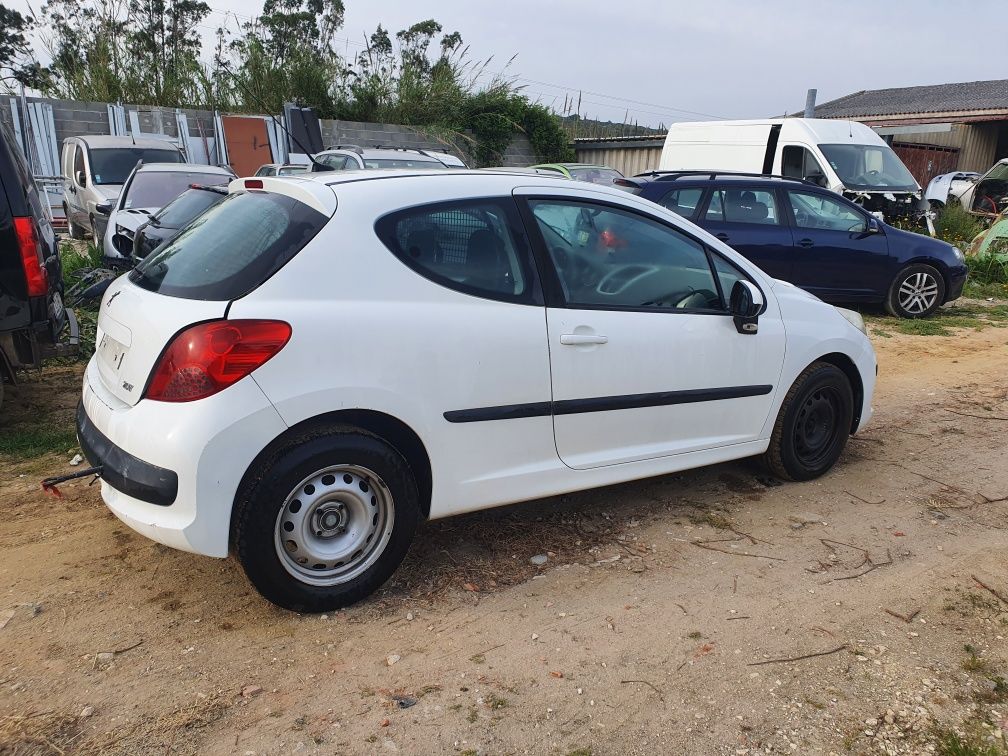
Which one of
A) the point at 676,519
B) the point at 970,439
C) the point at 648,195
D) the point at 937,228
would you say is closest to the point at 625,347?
the point at 676,519

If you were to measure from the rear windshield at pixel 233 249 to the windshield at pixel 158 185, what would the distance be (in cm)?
727

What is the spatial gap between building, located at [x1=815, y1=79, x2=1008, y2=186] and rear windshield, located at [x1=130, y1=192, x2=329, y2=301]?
2222 cm

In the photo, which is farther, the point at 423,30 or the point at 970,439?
the point at 423,30

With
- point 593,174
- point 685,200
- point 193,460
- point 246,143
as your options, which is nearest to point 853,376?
point 193,460

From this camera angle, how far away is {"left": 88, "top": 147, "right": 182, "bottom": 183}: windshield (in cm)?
1293

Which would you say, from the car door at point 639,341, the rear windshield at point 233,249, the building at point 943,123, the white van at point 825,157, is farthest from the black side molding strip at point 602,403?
the building at point 943,123

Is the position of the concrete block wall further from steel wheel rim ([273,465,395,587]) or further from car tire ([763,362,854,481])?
car tire ([763,362,854,481])

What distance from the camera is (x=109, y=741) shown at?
2480 mm

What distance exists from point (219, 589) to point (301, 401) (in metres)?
1.02

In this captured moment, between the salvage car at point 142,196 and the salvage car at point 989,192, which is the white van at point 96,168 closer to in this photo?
the salvage car at point 142,196

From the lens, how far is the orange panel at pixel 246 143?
19.5 m

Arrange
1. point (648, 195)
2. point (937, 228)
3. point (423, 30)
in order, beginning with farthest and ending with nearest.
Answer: point (423, 30), point (937, 228), point (648, 195)

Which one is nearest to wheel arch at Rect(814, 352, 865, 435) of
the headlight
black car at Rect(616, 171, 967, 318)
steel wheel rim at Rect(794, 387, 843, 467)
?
steel wheel rim at Rect(794, 387, 843, 467)

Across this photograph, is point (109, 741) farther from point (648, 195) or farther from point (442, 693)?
point (648, 195)
